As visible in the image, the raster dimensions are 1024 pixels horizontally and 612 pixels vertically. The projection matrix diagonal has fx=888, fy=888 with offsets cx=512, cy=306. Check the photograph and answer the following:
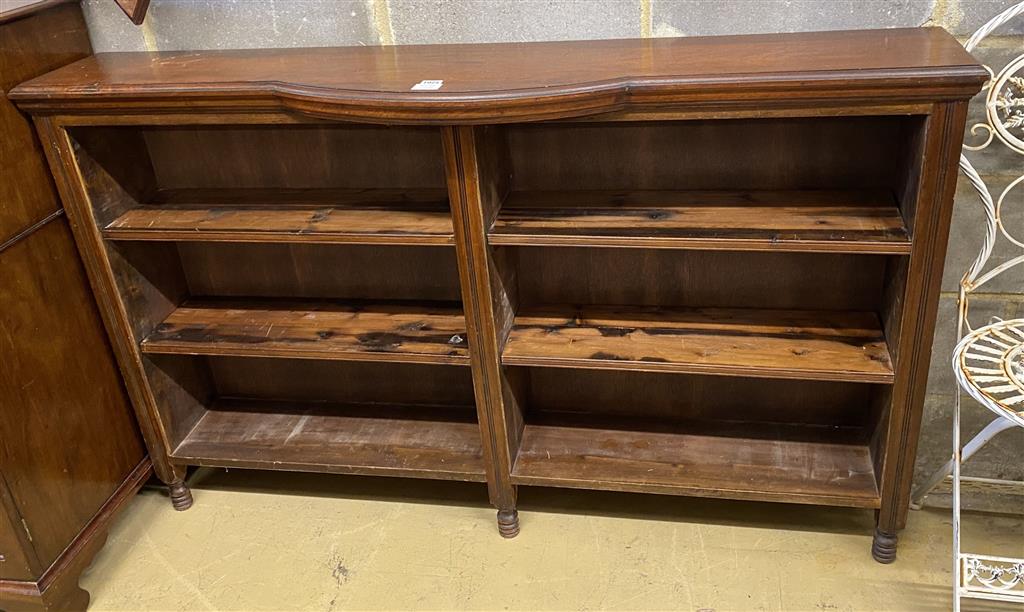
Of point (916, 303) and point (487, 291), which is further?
point (487, 291)

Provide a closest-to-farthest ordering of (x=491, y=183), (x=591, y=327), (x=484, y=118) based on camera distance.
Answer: (x=484, y=118) < (x=491, y=183) < (x=591, y=327)

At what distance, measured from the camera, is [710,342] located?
6.88 ft

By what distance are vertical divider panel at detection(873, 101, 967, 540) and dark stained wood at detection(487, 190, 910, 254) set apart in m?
0.06

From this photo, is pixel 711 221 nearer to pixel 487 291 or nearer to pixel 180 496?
pixel 487 291

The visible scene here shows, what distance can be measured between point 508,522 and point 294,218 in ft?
3.10

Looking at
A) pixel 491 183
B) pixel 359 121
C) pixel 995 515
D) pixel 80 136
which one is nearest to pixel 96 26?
pixel 80 136

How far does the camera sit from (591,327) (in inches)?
86.4

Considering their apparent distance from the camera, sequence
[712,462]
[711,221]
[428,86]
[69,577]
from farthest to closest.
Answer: [712,462] → [69,577] → [711,221] → [428,86]

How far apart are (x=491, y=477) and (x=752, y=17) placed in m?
1.27

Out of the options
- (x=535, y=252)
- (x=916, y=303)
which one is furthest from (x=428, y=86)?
(x=916, y=303)

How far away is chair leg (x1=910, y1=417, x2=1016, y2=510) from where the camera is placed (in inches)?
75.6

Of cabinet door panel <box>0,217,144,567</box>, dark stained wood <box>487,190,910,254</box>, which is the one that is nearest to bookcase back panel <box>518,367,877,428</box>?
dark stained wood <box>487,190,910,254</box>

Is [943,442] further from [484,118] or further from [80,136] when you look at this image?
[80,136]

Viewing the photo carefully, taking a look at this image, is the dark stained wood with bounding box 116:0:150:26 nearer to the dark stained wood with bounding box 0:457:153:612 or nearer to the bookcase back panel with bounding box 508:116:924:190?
the bookcase back panel with bounding box 508:116:924:190
